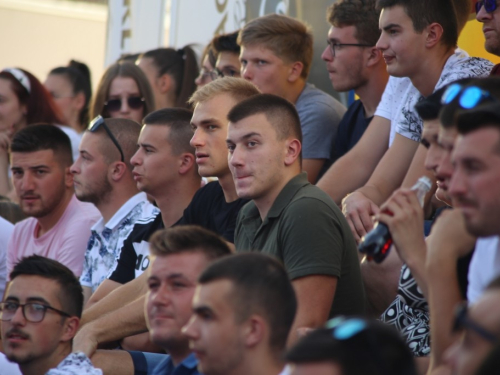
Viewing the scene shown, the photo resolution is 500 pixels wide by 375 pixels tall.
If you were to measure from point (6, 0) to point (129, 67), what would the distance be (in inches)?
242

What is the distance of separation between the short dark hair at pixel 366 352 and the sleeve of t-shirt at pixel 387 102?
3.00 metres

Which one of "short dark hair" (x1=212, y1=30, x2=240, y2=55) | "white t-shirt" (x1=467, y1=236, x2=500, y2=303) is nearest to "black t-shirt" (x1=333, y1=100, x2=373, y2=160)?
"short dark hair" (x1=212, y1=30, x2=240, y2=55)

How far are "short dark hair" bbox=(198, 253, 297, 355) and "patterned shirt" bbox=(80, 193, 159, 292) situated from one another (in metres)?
2.59

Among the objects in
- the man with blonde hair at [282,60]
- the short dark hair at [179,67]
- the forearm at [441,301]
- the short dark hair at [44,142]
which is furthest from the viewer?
the short dark hair at [179,67]

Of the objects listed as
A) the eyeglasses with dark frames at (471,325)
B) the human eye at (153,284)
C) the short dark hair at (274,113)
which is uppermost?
the eyeglasses with dark frames at (471,325)

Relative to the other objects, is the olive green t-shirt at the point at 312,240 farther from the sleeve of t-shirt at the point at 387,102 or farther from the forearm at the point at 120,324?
the sleeve of t-shirt at the point at 387,102

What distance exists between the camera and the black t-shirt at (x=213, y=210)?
471cm

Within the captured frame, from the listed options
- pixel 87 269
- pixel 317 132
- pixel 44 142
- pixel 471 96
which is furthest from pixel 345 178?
pixel 44 142

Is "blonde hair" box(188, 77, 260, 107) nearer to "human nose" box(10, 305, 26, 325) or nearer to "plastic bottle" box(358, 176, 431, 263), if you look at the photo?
"human nose" box(10, 305, 26, 325)

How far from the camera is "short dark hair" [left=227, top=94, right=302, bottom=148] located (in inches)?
169

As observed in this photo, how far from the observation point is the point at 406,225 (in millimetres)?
3037

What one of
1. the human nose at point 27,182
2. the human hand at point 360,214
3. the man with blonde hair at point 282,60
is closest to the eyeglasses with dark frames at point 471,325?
the human hand at point 360,214

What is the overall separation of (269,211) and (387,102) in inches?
52.4

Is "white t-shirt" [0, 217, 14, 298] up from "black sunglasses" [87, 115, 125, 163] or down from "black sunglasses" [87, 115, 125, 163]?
down
